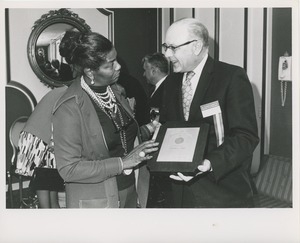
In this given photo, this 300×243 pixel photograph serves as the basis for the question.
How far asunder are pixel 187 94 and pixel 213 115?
14 centimetres

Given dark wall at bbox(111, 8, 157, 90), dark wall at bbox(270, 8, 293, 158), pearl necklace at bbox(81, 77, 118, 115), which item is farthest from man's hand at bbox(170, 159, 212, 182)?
dark wall at bbox(111, 8, 157, 90)

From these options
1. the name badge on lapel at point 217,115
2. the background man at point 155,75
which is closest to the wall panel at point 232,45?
the background man at point 155,75

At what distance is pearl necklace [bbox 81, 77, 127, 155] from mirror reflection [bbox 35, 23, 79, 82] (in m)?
1.06

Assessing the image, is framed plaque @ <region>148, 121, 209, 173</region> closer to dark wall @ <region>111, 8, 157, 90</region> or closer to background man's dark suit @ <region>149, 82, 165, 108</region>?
background man's dark suit @ <region>149, 82, 165, 108</region>

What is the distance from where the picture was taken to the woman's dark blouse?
1.35 meters

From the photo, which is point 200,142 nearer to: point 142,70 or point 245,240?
point 245,240

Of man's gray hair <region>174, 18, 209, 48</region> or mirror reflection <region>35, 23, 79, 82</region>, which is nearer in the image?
man's gray hair <region>174, 18, 209, 48</region>

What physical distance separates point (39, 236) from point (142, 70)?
140 centimetres

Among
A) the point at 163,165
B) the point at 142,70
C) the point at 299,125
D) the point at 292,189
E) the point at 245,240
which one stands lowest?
the point at 245,240

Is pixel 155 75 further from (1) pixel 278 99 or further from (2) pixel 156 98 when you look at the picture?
(1) pixel 278 99

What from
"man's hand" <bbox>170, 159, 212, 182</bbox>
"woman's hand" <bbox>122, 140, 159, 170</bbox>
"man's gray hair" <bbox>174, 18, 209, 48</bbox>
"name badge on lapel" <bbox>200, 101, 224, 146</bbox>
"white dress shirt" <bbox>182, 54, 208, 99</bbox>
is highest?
"man's gray hair" <bbox>174, 18, 209, 48</bbox>

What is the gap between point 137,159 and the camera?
1.28 metres

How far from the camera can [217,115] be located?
1.24 meters

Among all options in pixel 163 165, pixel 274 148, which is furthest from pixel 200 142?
pixel 274 148
